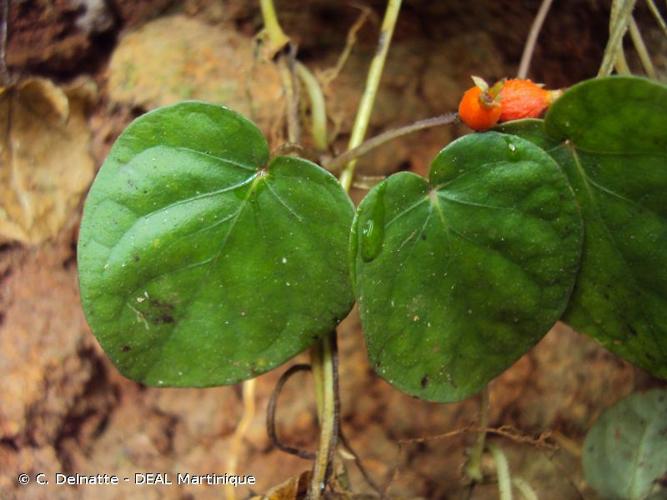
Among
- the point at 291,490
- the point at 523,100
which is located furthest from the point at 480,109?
the point at 291,490

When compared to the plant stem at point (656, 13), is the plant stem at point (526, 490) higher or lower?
lower

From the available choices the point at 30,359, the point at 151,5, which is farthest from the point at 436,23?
the point at 30,359

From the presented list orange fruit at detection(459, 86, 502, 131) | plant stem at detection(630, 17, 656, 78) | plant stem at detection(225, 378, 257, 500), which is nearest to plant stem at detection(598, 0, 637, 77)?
plant stem at detection(630, 17, 656, 78)

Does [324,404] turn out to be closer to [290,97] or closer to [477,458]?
[477,458]

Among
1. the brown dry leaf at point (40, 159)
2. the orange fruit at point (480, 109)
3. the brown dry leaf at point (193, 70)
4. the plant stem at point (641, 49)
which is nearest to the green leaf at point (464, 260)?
the orange fruit at point (480, 109)

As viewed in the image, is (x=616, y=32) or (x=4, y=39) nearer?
(x=616, y=32)

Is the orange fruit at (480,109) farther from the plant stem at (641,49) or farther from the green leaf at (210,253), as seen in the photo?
the plant stem at (641,49)

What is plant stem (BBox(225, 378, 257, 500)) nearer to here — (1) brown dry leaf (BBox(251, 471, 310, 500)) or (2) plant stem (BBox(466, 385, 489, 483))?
(1) brown dry leaf (BBox(251, 471, 310, 500))
